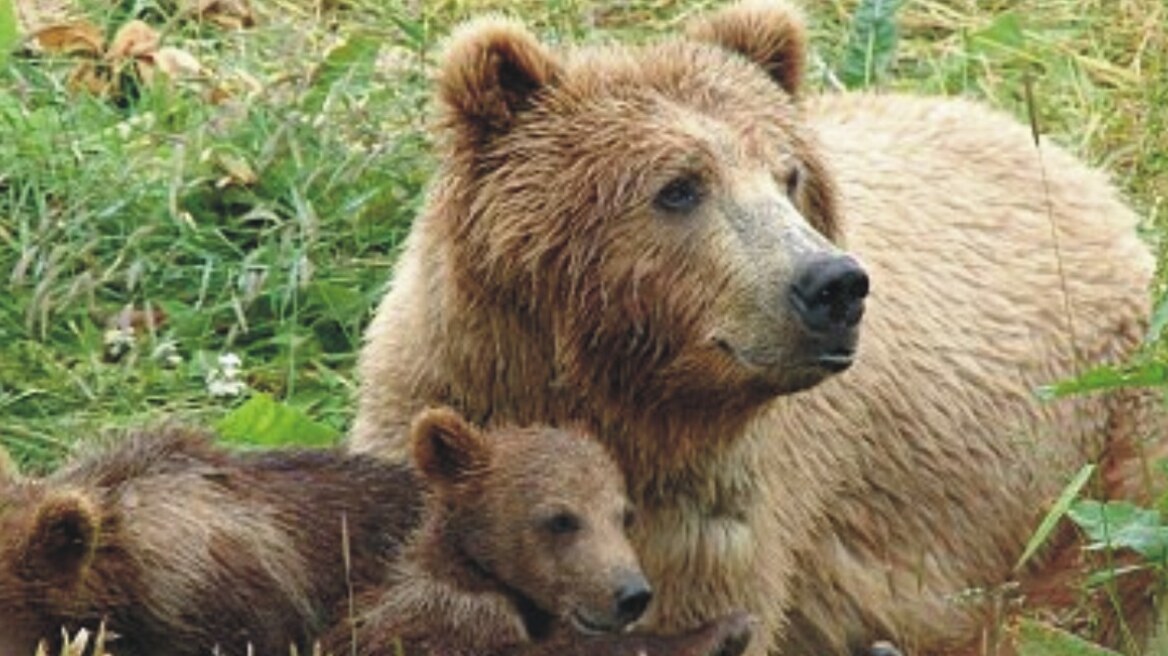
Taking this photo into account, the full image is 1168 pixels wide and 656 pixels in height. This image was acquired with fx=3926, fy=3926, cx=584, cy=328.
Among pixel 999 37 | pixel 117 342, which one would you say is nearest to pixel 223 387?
pixel 117 342

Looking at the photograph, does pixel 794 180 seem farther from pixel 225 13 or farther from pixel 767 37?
pixel 225 13

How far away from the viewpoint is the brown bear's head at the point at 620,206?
25.6 feet

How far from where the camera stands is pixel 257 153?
10320mm

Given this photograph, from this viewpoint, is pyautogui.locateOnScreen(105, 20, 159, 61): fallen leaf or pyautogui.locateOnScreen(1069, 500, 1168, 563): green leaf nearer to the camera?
pyautogui.locateOnScreen(1069, 500, 1168, 563): green leaf

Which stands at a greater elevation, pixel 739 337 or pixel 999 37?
pixel 739 337

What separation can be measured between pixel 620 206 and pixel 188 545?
1.14 meters

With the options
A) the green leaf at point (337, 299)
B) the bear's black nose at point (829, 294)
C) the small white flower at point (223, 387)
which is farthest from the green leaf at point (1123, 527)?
the green leaf at point (337, 299)

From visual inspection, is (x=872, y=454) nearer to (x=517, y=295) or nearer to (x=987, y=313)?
(x=987, y=313)

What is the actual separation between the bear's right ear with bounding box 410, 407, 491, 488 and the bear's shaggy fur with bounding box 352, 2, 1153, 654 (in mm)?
407

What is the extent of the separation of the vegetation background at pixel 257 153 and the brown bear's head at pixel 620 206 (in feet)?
3.92

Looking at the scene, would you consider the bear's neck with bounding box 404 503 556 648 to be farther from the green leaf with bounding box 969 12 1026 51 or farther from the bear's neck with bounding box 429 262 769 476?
the green leaf with bounding box 969 12 1026 51

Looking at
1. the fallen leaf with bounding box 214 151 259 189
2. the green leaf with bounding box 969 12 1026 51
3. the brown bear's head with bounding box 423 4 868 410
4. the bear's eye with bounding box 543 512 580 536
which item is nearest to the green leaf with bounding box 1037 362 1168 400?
the brown bear's head with bounding box 423 4 868 410

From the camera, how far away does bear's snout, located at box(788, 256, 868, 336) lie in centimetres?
750

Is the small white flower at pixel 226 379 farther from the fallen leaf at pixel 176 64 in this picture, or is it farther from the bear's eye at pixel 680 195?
the bear's eye at pixel 680 195
